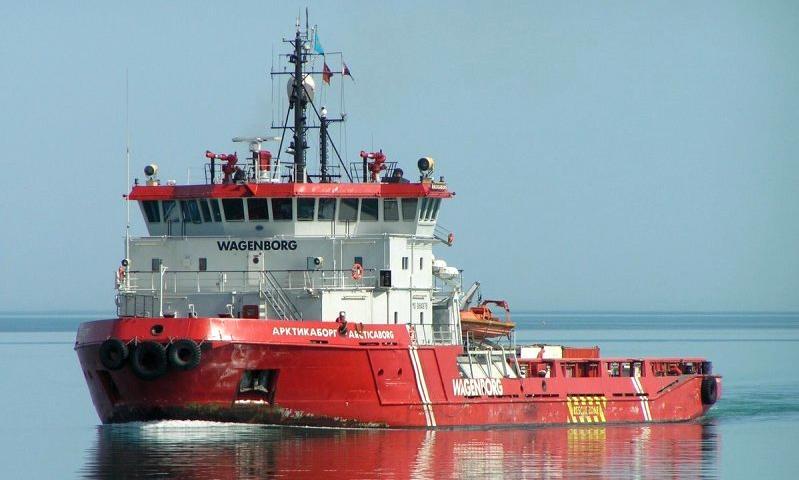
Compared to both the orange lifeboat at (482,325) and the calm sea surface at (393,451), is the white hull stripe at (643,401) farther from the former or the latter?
the orange lifeboat at (482,325)

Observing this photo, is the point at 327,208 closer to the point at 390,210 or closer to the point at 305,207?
the point at 305,207

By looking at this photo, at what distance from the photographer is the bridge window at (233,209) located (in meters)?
36.6

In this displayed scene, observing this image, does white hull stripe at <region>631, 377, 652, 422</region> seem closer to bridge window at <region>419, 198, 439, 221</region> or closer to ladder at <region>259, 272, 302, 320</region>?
bridge window at <region>419, 198, 439, 221</region>

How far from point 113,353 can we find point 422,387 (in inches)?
263

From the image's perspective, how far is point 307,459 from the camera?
1230 inches

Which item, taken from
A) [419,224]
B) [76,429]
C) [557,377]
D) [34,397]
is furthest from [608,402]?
[34,397]

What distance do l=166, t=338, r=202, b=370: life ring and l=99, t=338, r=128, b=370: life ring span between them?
105 cm

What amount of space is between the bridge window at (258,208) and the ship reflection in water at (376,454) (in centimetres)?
510

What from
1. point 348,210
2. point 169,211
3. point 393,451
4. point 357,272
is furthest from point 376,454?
point 169,211

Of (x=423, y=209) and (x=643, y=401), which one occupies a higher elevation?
(x=423, y=209)

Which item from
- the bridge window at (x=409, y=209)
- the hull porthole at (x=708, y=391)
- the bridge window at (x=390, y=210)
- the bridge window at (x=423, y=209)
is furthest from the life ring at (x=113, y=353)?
the hull porthole at (x=708, y=391)

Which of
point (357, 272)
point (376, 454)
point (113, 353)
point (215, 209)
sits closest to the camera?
point (376, 454)

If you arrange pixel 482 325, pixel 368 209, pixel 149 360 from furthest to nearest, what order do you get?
pixel 482 325 < pixel 368 209 < pixel 149 360

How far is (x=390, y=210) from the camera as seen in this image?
123 ft
